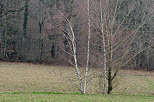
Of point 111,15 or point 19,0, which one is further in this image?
point 19,0

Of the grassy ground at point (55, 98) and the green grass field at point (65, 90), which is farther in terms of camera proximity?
the green grass field at point (65, 90)

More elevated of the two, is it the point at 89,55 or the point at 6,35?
the point at 6,35

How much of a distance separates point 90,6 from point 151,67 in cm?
2584

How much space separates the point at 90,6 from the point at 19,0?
29211 millimetres

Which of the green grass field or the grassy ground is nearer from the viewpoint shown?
the grassy ground

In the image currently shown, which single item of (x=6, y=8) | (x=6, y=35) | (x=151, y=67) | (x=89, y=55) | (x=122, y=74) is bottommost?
(x=151, y=67)

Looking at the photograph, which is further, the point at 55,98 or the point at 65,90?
the point at 65,90

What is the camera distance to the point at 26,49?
38375mm

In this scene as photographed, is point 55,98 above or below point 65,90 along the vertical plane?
above

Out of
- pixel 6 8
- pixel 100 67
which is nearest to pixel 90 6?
pixel 100 67

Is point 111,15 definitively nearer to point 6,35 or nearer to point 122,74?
point 122,74

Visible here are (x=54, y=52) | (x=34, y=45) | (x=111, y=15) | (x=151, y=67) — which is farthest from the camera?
(x=34, y=45)

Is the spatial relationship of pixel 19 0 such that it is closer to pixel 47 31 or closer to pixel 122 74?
pixel 47 31

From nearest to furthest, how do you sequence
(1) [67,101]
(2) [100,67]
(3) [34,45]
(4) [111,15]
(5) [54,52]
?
(1) [67,101]
(2) [100,67]
(4) [111,15]
(5) [54,52]
(3) [34,45]
